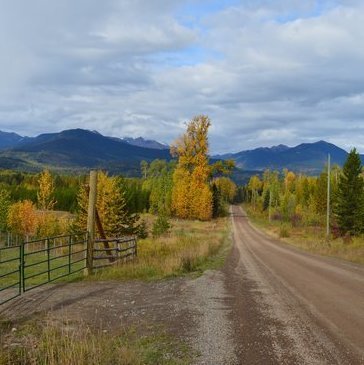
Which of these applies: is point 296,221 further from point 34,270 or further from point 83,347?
point 83,347

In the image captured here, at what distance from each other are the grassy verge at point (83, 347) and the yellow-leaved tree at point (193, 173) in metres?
61.2

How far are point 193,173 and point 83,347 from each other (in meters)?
66.0

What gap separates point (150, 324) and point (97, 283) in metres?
6.89

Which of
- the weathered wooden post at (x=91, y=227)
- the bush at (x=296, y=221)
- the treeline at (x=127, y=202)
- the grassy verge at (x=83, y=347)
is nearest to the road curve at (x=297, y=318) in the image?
the grassy verge at (x=83, y=347)

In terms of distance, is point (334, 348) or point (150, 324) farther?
point (150, 324)

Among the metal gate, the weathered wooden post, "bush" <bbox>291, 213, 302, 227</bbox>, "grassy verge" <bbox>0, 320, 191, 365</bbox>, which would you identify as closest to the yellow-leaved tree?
"bush" <bbox>291, 213, 302, 227</bbox>

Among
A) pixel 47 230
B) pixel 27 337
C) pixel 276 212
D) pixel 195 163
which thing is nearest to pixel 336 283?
pixel 27 337

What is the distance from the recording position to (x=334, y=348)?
8.06 m

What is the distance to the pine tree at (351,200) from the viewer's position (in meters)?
55.6

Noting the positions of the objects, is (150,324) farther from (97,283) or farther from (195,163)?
(195,163)

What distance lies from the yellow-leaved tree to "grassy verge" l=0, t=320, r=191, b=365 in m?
61.2

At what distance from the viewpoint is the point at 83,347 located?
7070 millimetres

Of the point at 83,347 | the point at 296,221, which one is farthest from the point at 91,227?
the point at 296,221

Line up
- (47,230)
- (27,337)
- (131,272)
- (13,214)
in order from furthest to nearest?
(13,214) < (47,230) < (131,272) < (27,337)
